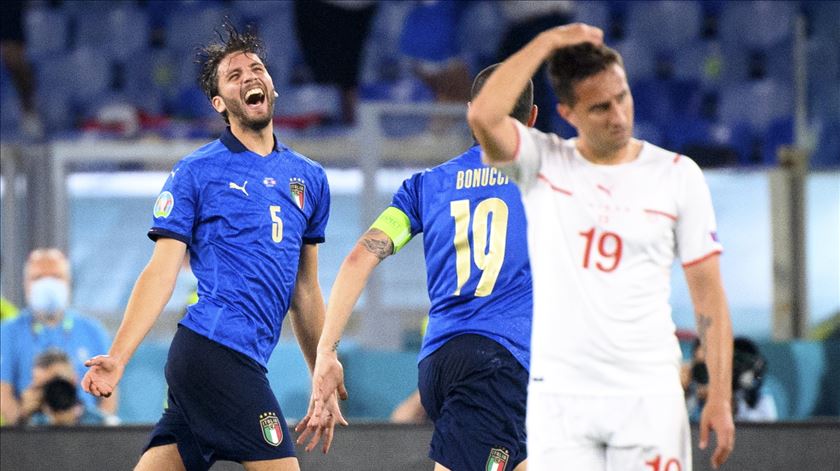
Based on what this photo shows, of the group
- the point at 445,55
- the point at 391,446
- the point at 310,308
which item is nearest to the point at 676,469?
the point at 310,308

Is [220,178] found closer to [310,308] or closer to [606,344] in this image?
[310,308]

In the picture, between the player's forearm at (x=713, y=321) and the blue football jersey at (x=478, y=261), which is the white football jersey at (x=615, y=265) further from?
the blue football jersey at (x=478, y=261)

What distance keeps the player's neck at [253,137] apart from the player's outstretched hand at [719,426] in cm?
183

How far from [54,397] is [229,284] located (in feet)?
8.63

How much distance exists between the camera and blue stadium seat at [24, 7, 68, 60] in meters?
10.1

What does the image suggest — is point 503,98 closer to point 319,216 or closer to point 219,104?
point 319,216

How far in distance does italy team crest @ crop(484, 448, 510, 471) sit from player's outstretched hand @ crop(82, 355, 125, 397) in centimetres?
113

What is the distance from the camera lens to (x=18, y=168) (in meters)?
8.05

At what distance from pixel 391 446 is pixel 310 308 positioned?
4.44 feet

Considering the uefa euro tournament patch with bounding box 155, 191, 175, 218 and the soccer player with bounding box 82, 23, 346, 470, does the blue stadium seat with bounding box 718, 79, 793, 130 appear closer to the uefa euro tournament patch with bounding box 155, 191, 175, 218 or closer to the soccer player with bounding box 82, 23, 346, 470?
the soccer player with bounding box 82, 23, 346, 470

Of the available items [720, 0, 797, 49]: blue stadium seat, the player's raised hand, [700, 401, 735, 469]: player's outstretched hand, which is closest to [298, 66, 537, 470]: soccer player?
the player's raised hand

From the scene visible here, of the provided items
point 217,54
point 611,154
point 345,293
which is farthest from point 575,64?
point 217,54

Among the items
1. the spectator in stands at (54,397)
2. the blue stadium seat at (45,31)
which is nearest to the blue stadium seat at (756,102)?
the blue stadium seat at (45,31)

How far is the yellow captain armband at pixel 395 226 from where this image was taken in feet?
13.1
